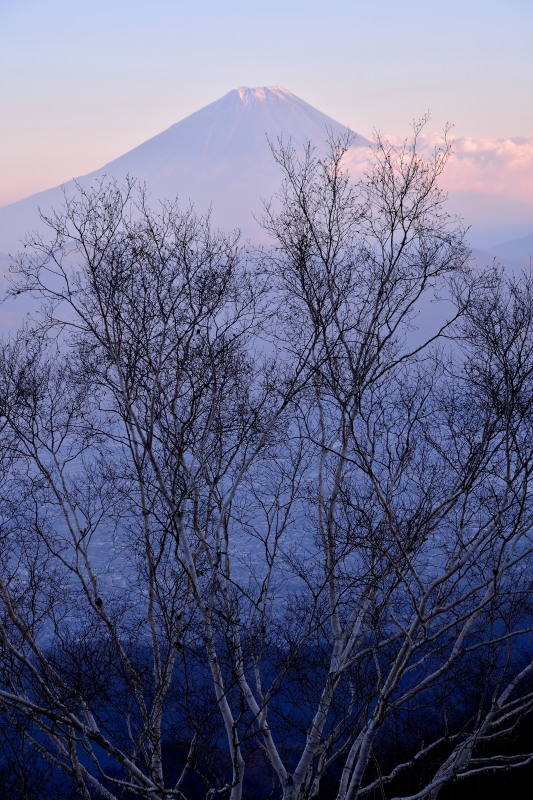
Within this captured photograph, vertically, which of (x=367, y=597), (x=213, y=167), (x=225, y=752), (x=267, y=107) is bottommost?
(x=225, y=752)

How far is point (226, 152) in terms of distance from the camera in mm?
90562

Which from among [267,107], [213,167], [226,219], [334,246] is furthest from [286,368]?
[267,107]

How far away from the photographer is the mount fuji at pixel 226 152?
272ft

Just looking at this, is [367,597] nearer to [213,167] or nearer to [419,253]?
[419,253]

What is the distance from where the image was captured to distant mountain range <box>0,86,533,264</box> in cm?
8281

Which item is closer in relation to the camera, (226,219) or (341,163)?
(341,163)

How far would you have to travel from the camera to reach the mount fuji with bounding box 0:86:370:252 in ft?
272

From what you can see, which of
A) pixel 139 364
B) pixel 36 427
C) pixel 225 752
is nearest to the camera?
pixel 139 364

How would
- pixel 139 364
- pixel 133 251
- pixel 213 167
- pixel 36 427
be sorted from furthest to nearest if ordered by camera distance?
pixel 213 167, pixel 36 427, pixel 139 364, pixel 133 251

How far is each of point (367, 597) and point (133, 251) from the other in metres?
3.09

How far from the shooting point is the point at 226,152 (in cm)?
9056

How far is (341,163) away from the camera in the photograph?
5145 mm

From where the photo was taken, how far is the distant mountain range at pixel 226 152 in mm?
82812

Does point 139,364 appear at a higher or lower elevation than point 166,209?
lower
